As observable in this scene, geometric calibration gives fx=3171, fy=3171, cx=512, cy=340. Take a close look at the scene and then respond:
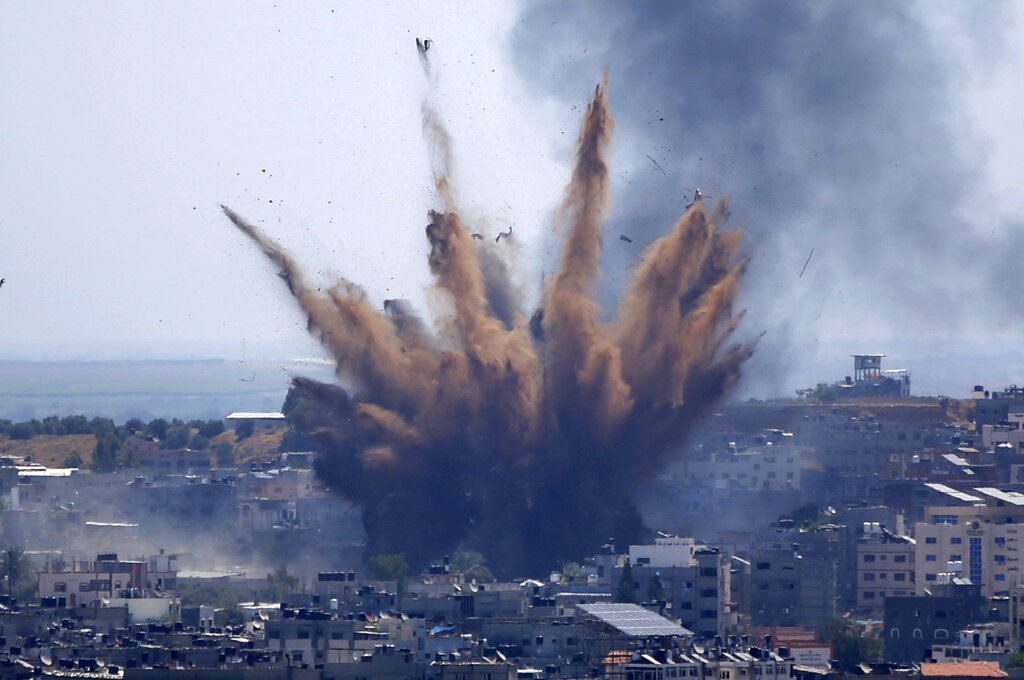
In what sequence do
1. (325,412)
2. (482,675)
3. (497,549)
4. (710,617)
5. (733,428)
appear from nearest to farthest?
1. (482,675)
2. (710,617)
3. (497,549)
4. (325,412)
5. (733,428)

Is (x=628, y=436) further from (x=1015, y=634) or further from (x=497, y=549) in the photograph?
(x=1015, y=634)

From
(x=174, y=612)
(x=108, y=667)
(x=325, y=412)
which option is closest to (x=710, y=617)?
(x=174, y=612)

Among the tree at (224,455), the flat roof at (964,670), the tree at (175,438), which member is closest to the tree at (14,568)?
the flat roof at (964,670)

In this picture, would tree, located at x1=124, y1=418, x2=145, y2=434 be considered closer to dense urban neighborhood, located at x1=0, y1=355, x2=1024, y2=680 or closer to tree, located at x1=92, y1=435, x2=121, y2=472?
dense urban neighborhood, located at x1=0, y1=355, x2=1024, y2=680

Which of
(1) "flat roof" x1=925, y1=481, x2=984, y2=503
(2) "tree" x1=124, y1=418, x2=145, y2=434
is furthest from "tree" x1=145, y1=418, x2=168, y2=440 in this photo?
(1) "flat roof" x1=925, y1=481, x2=984, y2=503

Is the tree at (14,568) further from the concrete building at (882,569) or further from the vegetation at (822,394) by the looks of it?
the vegetation at (822,394)

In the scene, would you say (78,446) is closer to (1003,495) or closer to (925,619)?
(1003,495)
